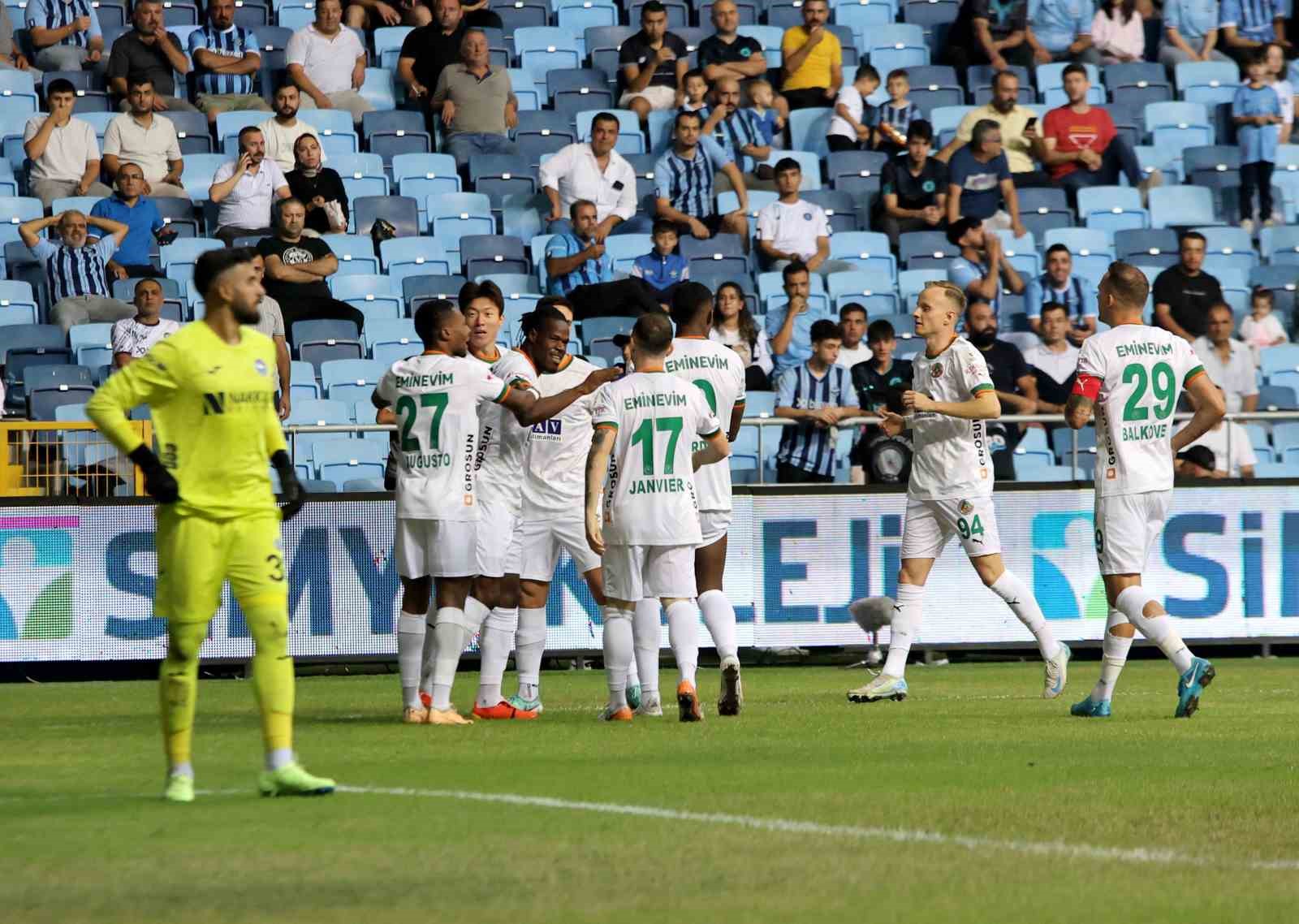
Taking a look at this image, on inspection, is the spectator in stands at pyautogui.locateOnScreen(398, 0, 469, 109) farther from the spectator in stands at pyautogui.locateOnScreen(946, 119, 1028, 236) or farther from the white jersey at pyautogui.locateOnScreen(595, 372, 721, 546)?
the white jersey at pyautogui.locateOnScreen(595, 372, 721, 546)

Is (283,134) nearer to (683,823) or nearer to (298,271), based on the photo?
(298,271)

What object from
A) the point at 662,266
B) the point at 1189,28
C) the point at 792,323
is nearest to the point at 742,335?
the point at 792,323

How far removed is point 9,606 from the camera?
15.5 metres

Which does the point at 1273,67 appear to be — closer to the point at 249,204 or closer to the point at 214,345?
Answer: the point at 249,204

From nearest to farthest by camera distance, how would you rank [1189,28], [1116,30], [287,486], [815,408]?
[287,486] < [815,408] < [1116,30] < [1189,28]

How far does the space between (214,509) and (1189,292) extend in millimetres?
13945

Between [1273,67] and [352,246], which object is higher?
[1273,67]

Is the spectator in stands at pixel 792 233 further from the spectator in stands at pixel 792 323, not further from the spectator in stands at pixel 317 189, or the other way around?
the spectator in stands at pixel 317 189

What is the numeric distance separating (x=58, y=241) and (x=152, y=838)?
12815 millimetres

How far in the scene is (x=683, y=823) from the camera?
673 cm

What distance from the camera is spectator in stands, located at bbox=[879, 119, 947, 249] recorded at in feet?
68.2


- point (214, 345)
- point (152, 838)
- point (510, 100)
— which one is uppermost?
point (510, 100)

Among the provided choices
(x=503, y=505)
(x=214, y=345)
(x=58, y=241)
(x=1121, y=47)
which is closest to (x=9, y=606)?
(x=58, y=241)

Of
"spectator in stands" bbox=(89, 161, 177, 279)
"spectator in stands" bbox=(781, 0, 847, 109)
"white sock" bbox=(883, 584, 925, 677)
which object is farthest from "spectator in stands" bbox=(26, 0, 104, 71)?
"white sock" bbox=(883, 584, 925, 677)
